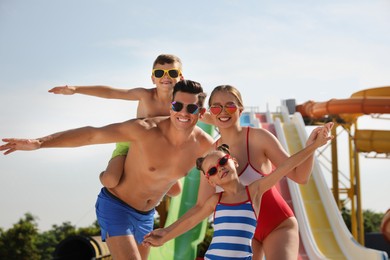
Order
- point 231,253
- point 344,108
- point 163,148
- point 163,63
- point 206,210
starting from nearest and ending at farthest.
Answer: point 231,253, point 206,210, point 163,148, point 163,63, point 344,108

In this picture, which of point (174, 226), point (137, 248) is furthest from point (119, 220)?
point (174, 226)

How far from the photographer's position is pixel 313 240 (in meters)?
12.9

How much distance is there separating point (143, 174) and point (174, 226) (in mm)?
948

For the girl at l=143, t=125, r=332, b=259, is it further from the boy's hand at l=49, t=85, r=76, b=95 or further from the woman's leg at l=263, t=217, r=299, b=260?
the boy's hand at l=49, t=85, r=76, b=95

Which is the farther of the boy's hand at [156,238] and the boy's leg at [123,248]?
the boy's leg at [123,248]

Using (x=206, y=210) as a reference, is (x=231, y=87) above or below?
above

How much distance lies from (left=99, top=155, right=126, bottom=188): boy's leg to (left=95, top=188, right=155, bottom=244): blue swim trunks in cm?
12

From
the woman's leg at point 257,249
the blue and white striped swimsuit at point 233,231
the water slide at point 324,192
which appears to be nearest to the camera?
the blue and white striped swimsuit at point 233,231

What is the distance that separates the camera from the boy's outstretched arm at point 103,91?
493cm

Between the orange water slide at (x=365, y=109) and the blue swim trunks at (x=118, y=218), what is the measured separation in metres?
12.2

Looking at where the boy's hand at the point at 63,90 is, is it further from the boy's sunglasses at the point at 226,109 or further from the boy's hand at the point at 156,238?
the boy's hand at the point at 156,238

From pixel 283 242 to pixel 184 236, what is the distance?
8584mm

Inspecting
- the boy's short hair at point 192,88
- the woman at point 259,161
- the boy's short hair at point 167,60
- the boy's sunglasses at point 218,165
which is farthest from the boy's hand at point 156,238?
the boy's short hair at point 167,60

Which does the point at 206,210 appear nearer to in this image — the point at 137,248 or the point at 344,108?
the point at 137,248
